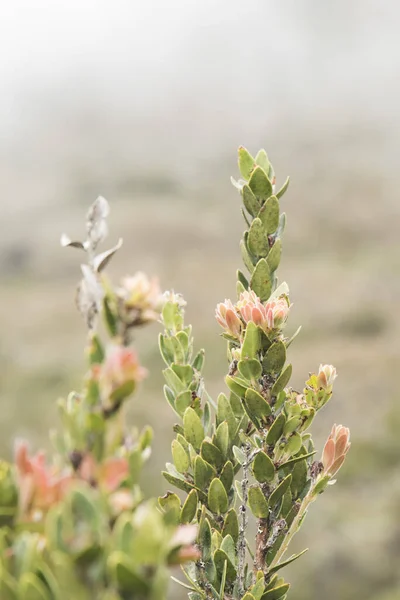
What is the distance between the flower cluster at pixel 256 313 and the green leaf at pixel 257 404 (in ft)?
0.29

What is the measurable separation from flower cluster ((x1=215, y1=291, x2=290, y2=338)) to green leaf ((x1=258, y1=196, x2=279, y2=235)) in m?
0.15

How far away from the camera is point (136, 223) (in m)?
22.0

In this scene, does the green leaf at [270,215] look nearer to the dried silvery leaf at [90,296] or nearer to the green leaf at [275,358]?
the green leaf at [275,358]

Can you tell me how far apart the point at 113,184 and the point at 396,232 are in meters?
11.0

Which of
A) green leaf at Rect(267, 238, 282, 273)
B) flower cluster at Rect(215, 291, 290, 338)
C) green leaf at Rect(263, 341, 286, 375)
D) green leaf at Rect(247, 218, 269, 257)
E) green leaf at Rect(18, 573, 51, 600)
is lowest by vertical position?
green leaf at Rect(18, 573, 51, 600)

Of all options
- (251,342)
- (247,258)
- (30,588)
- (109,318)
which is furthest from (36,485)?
(247,258)

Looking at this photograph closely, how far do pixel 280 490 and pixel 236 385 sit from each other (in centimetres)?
16

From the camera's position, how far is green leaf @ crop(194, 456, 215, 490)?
3.05 ft

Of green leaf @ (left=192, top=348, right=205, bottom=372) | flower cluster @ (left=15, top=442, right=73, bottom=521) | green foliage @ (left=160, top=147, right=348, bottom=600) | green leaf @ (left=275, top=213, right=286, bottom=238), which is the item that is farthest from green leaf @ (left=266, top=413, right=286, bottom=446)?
flower cluster @ (left=15, top=442, right=73, bottom=521)

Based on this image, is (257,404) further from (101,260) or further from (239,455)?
(101,260)

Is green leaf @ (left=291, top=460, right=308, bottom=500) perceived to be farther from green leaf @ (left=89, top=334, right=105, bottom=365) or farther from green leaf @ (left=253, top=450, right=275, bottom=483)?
green leaf @ (left=89, top=334, right=105, bottom=365)

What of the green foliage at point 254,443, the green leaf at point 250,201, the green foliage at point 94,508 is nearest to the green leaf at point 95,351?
the green foliage at point 94,508

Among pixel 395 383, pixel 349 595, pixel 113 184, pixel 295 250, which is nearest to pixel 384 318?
pixel 395 383

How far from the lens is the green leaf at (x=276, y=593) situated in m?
0.86
